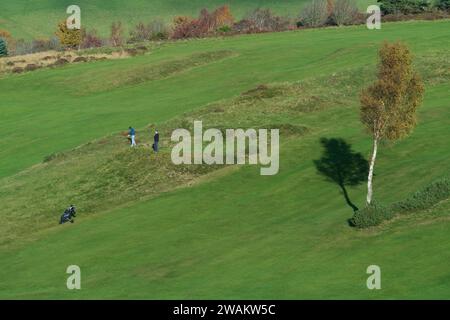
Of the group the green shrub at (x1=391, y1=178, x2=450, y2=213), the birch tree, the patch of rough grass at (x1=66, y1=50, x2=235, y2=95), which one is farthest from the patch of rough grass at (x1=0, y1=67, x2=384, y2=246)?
the patch of rough grass at (x1=66, y1=50, x2=235, y2=95)

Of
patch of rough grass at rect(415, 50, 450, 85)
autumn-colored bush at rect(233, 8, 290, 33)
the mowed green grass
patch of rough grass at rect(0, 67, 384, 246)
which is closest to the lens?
the mowed green grass

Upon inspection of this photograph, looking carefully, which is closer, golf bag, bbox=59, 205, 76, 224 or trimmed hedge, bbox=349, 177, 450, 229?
trimmed hedge, bbox=349, 177, 450, 229

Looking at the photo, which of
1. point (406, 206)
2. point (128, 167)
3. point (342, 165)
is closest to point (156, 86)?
point (128, 167)

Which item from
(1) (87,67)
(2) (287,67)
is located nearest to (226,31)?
(1) (87,67)

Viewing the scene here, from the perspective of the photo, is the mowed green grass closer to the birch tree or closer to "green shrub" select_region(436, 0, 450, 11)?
the birch tree

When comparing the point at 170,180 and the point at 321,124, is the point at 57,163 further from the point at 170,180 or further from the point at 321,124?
the point at 321,124

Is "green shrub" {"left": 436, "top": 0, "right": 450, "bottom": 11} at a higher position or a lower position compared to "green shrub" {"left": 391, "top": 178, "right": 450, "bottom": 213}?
higher

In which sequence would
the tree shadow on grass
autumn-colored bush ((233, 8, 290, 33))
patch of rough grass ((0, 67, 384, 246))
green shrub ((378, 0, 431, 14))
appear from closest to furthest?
the tree shadow on grass, patch of rough grass ((0, 67, 384, 246)), green shrub ((378, 0, 431, 14)), autumn-colored bush ((233, 8, 290, 33))

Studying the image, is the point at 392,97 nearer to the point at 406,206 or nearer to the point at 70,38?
the point at 406,206
